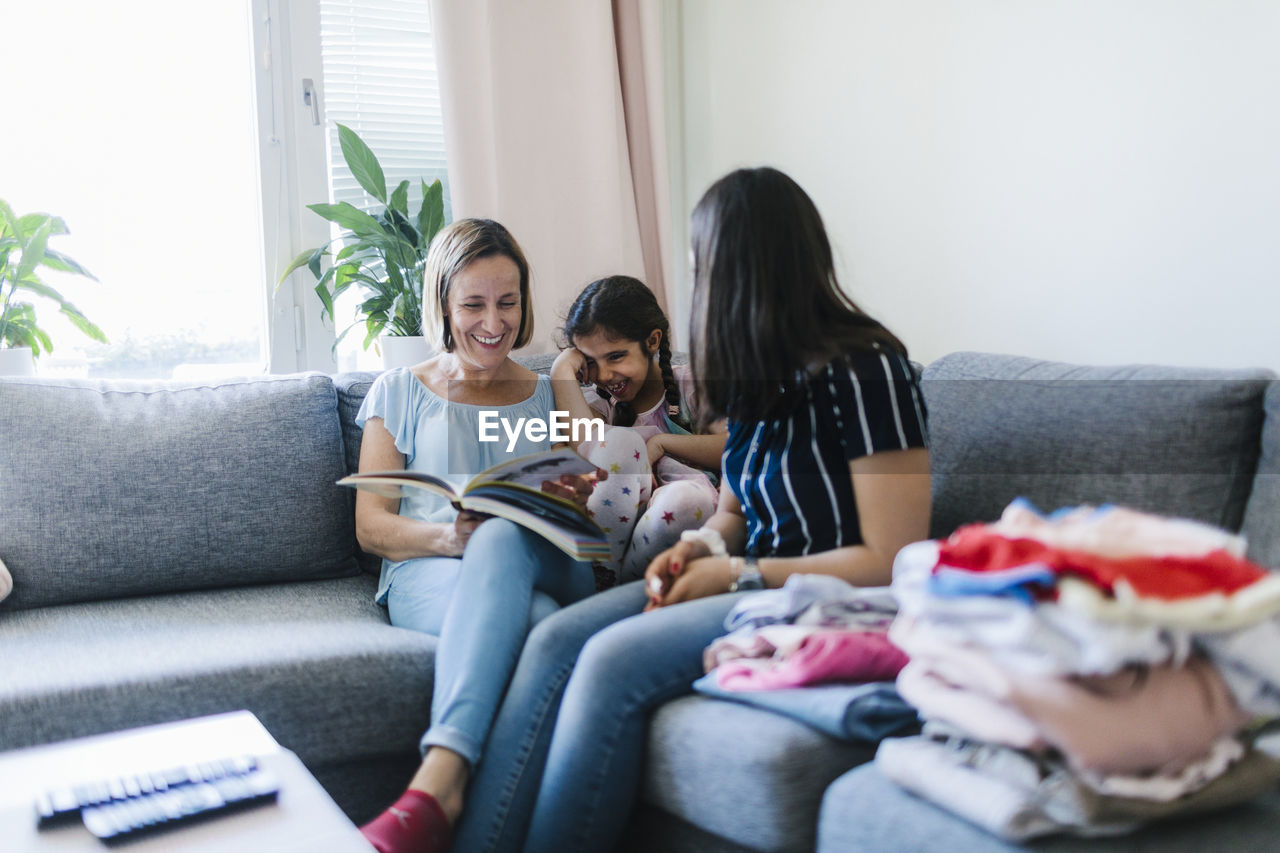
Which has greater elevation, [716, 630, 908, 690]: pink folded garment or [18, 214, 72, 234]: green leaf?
[18, 214, 72, 234]: green leaf

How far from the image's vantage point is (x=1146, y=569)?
0.80 m

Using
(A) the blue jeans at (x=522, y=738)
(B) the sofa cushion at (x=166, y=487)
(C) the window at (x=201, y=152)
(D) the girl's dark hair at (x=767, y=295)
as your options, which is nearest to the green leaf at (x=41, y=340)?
(C) the window at (x=201, y=152)

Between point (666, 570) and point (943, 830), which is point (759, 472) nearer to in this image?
point (666, 570)

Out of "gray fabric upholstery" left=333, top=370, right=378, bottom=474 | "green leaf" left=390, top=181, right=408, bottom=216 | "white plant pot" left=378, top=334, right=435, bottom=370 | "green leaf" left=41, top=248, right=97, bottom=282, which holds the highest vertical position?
"green leaf" left=390, top=181, right=408, bottom=216

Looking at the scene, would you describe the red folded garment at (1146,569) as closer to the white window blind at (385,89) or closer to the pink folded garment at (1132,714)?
the pink folded garment at (1132,714)

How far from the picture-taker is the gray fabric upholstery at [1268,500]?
4.24 ft

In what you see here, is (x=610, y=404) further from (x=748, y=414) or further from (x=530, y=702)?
(x=530, y=702)

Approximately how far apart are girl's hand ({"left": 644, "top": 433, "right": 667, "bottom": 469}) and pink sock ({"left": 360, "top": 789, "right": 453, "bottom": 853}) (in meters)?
0.80

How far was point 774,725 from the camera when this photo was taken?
1.09m

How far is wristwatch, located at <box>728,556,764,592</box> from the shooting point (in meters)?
1.32

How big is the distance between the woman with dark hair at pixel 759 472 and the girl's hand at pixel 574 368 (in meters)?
0.56

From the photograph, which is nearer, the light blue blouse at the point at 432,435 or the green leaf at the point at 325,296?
the light blue blouse at the point at 432,435

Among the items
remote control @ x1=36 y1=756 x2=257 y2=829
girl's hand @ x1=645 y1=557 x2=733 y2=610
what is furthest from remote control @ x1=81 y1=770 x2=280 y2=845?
girl's hand @ x1=645 y1=557 x2=733 y2=610

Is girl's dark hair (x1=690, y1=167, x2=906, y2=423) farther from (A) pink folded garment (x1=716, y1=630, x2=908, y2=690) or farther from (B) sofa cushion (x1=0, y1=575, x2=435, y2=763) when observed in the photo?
(B) sofa cushion (x1=0, y1=575, x2=435, y2=763)
